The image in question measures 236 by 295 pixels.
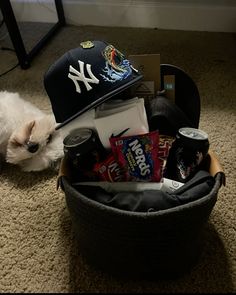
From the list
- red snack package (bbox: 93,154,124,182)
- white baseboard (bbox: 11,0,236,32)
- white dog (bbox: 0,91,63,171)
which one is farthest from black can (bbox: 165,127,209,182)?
white baseboard (bbox: 11,0,236,32)

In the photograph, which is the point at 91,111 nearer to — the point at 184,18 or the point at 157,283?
the point at 157,283

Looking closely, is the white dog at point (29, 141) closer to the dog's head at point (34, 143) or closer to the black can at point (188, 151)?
the dog's head at point (34, 143)

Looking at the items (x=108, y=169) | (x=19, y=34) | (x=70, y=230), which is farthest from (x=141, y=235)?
(x=19, y=34)

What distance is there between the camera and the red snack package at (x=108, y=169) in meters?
0.70

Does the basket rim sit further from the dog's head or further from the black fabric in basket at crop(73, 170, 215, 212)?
the dog's head

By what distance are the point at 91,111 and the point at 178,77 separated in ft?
0.86

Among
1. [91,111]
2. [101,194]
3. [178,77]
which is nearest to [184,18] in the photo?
[178,77]

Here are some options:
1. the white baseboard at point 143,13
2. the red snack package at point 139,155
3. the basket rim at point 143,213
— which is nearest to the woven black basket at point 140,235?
the basket rim at point 143,213

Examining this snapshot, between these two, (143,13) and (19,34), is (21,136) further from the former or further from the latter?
(143,13)

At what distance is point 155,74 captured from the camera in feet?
2.61

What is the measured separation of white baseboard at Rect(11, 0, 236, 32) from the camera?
1.63 metres

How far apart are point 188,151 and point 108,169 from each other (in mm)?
173

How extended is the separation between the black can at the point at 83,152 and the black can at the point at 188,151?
162 millimetres

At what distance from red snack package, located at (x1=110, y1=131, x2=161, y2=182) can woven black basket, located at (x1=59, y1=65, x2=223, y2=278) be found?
Answer: 0.12m
